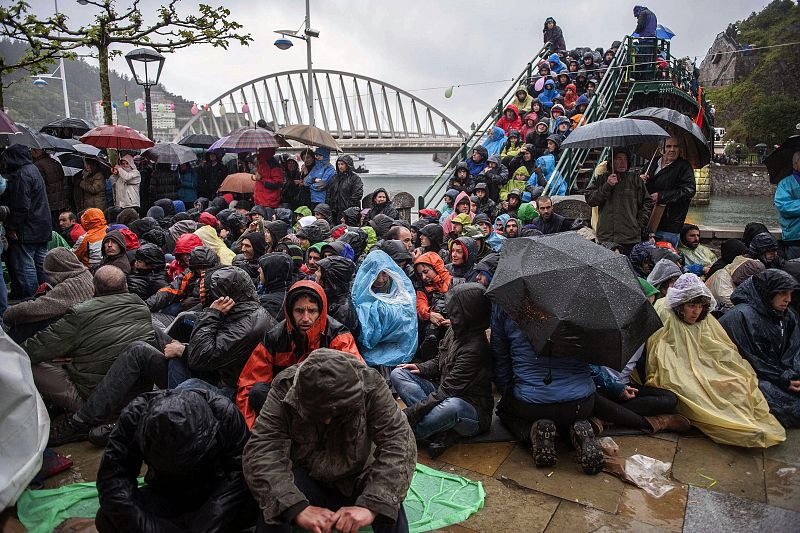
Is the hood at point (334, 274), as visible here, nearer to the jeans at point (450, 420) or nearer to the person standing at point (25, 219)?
the jeans at point (450, 420)

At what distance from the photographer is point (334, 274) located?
13.6 feet

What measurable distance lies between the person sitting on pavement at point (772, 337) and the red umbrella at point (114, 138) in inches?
346

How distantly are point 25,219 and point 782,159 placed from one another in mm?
8112

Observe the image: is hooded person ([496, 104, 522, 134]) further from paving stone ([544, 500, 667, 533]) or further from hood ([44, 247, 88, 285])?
paving stone ([544, 500, 667, 533])

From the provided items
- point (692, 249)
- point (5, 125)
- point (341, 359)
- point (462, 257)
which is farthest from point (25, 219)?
point (692, 249)

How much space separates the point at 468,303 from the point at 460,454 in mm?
955

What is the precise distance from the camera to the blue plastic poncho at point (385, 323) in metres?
4.14

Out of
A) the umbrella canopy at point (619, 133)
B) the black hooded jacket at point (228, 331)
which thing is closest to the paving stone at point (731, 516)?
the black hooded jacket at point (228, 331)

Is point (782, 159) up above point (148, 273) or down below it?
above

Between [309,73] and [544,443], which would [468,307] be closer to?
Result: [544,443]

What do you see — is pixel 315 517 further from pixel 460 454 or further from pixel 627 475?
pixel 627 475

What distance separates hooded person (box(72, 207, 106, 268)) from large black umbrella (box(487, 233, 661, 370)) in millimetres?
5269

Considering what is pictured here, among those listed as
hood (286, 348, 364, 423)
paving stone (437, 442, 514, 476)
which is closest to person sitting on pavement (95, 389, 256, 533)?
hood (286, 348, 364, 423)

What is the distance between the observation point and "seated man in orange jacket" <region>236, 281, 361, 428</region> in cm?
312
